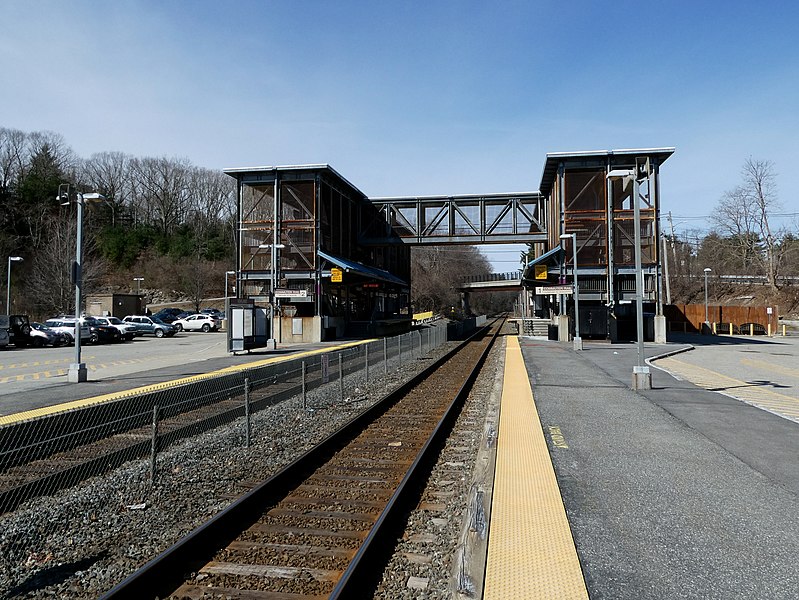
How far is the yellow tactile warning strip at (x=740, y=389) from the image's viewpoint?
12562 mm

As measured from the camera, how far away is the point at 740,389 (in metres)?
15.7

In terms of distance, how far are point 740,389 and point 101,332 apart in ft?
120

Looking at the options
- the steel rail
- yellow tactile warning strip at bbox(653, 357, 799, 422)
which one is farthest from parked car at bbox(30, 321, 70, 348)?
yellow tactile warning strip at bbox(653, 357, 799, 422)

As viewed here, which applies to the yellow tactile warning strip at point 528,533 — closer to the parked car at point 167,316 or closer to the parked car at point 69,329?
the parked car at point 69,329

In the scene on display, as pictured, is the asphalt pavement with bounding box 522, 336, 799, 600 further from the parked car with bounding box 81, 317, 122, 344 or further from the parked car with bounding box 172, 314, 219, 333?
the parked car with bounding box 172, 314, 219, 333

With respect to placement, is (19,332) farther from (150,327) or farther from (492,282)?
(492,282)

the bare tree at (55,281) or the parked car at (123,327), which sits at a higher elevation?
the bare tree at (55,281)

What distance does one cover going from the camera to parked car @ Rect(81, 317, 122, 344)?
125ft

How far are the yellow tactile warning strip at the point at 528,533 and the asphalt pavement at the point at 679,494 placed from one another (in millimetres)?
159

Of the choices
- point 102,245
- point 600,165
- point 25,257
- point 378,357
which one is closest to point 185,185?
point 102,245

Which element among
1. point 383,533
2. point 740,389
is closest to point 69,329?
point 740,389

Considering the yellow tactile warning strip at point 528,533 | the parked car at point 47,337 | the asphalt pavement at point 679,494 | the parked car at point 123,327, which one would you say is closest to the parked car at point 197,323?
the parked car at point 123,327

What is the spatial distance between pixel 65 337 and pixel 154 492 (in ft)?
111

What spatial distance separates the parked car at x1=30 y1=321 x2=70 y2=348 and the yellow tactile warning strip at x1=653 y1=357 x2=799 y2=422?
33.2 m
